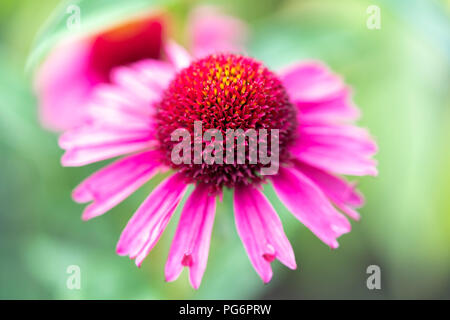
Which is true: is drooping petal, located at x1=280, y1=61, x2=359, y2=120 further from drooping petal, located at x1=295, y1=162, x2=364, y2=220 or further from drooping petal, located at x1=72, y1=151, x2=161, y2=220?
drooping petal, located at x1=72, y1=151, x2=161, y2=220

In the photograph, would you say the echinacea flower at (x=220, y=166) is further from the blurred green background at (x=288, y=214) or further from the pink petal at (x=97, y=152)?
the blurred green background at (x=288, y=214)

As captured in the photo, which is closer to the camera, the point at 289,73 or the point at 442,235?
the point at 289,73

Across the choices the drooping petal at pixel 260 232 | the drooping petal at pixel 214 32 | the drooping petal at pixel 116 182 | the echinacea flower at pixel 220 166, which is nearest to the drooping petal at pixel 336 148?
the echinacea flower at pixel 220 166

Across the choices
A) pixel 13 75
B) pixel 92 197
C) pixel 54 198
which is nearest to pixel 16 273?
pixel 54 198

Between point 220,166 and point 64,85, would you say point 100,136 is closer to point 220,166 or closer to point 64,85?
point 220,166

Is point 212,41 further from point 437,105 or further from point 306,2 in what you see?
point 437,105
